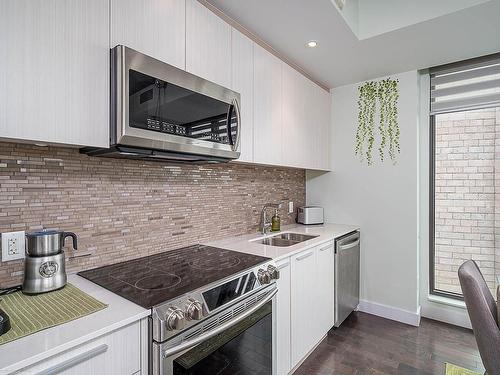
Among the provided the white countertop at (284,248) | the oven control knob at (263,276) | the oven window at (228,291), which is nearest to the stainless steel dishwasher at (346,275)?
the white countertop at (284,248)

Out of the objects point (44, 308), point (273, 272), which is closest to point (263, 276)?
point (273, 272)

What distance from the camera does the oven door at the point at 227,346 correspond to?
103 cm

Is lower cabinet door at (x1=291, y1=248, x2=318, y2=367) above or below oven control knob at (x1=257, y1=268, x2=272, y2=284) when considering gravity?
below

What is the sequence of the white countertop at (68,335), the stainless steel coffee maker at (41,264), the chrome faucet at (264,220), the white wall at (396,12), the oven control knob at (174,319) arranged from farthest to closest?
the chrome faucet at (264,220)
the white wall at (396,12)
the stainless steel coffee maker at (41,264)
the oven control knob at (174,319)
the white countertop at (68,335)

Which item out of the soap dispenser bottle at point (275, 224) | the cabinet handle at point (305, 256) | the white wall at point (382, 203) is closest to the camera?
the cabinet handle at point (305, 256)

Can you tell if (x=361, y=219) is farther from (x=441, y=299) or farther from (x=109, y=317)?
(x=109, y=317)

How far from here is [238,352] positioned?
1.35m

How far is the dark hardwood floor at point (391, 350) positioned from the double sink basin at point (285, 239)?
875 mm

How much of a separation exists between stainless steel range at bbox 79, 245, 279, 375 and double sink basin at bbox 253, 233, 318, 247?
2.32 ft

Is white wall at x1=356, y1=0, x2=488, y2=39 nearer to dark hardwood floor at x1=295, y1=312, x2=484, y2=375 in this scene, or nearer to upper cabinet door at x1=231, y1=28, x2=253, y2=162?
upper cabinet door at x1=231, y1=28, x2=253, y2=162

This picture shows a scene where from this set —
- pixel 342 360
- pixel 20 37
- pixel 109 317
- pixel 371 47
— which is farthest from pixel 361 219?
pixel 20 37

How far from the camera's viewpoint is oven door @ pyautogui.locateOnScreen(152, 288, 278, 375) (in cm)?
103

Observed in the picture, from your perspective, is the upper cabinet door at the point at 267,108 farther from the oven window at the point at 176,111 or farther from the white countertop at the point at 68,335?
the white countertop at the point at 68,335

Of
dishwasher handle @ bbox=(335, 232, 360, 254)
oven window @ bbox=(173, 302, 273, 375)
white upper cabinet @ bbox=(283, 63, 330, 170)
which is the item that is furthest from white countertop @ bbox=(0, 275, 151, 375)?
dishwasher handle @ bbox=(335, 232, 360, 254)
